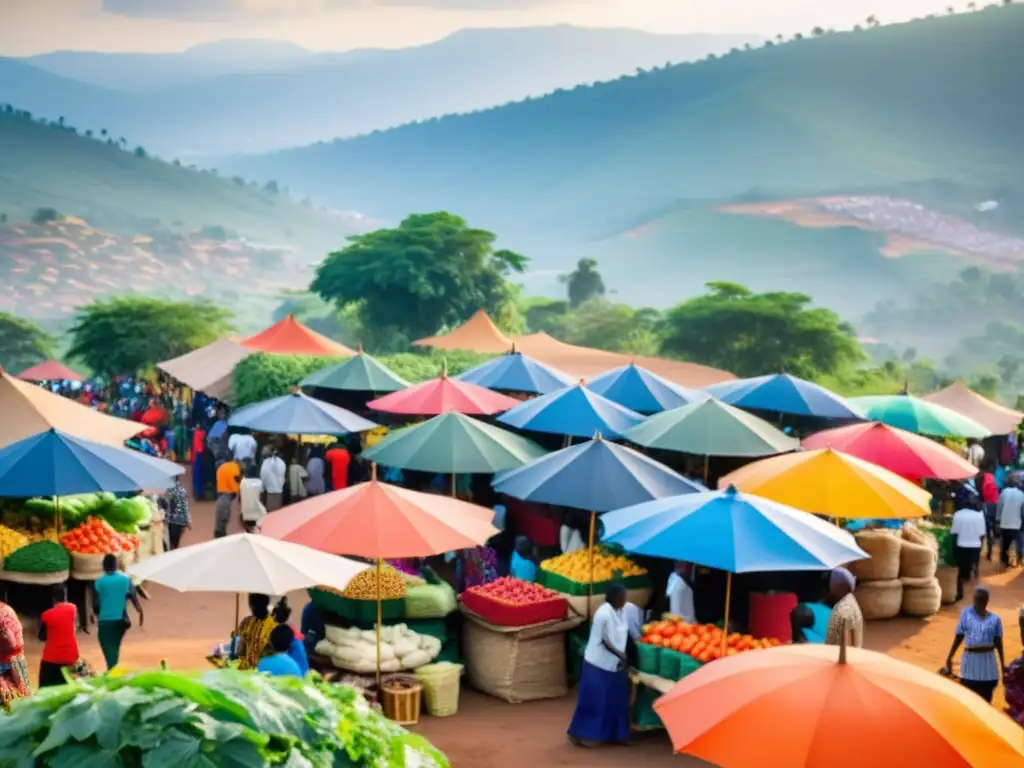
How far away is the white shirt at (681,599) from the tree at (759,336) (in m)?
36.3

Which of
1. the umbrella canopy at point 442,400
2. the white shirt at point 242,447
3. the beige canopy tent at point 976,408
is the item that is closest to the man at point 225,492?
the white shirt at point 242,447

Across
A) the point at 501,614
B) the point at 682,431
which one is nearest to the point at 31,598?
the point at 501,614

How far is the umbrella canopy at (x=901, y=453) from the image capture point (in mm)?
12531

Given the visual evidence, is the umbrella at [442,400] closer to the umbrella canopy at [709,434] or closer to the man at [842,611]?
the umbrella canopy at [709,434]

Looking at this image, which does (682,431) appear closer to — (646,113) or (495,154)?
(646,113)

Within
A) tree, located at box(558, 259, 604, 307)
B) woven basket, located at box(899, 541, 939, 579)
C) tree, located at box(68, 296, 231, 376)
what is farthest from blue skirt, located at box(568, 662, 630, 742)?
tree, located at box(558, 259, 604, 307)

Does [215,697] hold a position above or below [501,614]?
above

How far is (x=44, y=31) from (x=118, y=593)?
643 feet

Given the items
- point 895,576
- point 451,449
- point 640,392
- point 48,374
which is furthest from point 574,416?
point 48,374

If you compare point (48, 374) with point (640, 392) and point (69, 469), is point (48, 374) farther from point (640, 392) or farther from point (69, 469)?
point (69, 469)

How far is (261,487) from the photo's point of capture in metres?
14.0

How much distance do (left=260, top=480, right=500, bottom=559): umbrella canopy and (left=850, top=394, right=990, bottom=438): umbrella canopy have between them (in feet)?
28.2

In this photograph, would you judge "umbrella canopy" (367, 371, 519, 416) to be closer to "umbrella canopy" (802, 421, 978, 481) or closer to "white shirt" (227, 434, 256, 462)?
"white shirt" (227, 434, 256, 462)

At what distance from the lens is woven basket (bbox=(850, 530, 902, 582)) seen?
11719 millimetres
